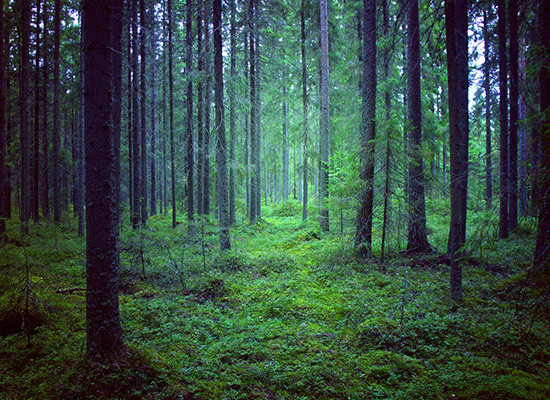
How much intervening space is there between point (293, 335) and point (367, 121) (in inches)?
285

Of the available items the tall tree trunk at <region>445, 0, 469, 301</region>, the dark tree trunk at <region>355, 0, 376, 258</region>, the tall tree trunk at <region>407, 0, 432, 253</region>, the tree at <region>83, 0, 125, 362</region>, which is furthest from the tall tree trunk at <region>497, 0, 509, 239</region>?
the tree at <region>83, 0, 125, 362</region>

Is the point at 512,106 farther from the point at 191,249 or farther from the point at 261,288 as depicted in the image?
the point at 191,249

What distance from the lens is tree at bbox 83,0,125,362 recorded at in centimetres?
351

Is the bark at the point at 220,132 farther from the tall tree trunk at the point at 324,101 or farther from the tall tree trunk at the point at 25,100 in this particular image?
the tall tree trunk at the point at 25,100

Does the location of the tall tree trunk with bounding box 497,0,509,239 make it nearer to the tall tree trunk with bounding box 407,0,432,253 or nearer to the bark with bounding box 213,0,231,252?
the tall tree trunk with bounding box 407,0,432,253

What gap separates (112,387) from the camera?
3.24 meters

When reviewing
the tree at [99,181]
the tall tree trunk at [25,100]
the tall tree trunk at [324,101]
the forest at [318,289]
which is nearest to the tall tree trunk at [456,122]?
the forest at [318,289]

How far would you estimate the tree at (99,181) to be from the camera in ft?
11.5

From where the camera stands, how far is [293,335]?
5.22 meters

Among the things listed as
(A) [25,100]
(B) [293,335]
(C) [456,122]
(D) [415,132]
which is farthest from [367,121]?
(A) [25,100]

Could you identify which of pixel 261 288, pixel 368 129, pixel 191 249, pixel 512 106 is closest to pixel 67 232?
pixel 191 249

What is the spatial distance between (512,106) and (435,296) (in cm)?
947

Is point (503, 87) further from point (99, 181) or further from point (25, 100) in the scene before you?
point (25, 100)

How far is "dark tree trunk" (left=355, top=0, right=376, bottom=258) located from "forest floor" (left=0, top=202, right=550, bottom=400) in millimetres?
1257
